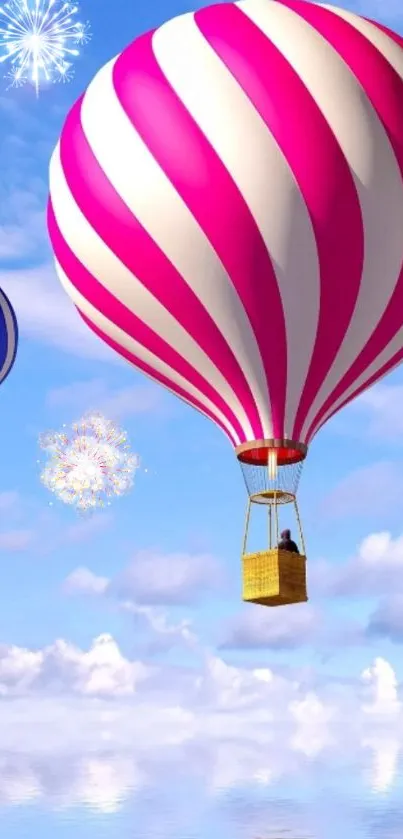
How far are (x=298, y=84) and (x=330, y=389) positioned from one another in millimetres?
4449

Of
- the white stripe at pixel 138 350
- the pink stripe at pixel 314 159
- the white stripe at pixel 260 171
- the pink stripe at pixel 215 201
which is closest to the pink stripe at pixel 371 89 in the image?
the pink stripe at pixel 314 159

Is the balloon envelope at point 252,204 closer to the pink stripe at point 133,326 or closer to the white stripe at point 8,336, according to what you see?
the pink stripe at point 133,326

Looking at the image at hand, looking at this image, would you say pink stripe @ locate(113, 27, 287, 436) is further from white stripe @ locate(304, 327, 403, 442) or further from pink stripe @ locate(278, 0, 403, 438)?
pink stripe @ locate(278, 0, 403, 438)

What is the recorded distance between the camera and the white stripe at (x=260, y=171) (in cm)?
2114

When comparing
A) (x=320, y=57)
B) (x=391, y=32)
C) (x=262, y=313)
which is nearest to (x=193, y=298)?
(x=262, y=313)

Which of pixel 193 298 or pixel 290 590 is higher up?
pixel 193 298

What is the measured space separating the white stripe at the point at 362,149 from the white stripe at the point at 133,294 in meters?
2.02

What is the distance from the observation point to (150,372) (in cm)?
2384

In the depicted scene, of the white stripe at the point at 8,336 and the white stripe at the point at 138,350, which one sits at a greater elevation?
the white stripe at the point at 8,336

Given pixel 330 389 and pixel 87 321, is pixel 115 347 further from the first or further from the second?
pixel 330 389

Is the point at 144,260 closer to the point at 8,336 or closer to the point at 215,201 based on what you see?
the point at 215,201

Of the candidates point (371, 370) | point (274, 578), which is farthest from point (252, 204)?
point (274, 578)

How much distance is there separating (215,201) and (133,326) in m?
2.62

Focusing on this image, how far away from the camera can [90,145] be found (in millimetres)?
22500
